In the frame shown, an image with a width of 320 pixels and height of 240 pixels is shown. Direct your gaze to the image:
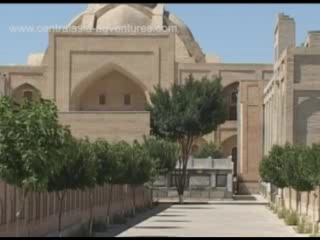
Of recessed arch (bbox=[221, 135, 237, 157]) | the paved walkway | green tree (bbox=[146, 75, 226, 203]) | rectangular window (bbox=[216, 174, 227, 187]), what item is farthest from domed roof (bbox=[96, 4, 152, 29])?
the paved walkway

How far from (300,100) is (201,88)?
14552 millimetres

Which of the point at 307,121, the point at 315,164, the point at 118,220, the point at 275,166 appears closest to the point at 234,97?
the point at 307,121

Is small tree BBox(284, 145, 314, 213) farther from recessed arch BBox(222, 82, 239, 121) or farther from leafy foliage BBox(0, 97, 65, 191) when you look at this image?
recessed arch BBox(222, 82, 239, 121)

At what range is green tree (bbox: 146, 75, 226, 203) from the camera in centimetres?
4984

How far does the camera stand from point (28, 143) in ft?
38.9

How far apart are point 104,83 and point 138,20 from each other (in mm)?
9792

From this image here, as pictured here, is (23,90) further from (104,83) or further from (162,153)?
(162,153)

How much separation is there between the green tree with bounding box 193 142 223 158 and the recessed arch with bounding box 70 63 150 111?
17.3 feet

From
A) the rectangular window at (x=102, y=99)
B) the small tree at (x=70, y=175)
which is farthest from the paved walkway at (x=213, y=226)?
the rectangular window at (x=102, y=99)

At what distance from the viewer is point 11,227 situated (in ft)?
51.7

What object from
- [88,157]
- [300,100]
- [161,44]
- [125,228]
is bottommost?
[125,228]

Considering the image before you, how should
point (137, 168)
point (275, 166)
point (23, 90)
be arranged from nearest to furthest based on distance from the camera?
1. point (137, 168)
2. point (275, 166)
3. point (23, 90)

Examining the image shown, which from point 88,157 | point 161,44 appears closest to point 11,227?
point 88,157

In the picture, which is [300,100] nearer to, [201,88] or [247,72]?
[201,88]
